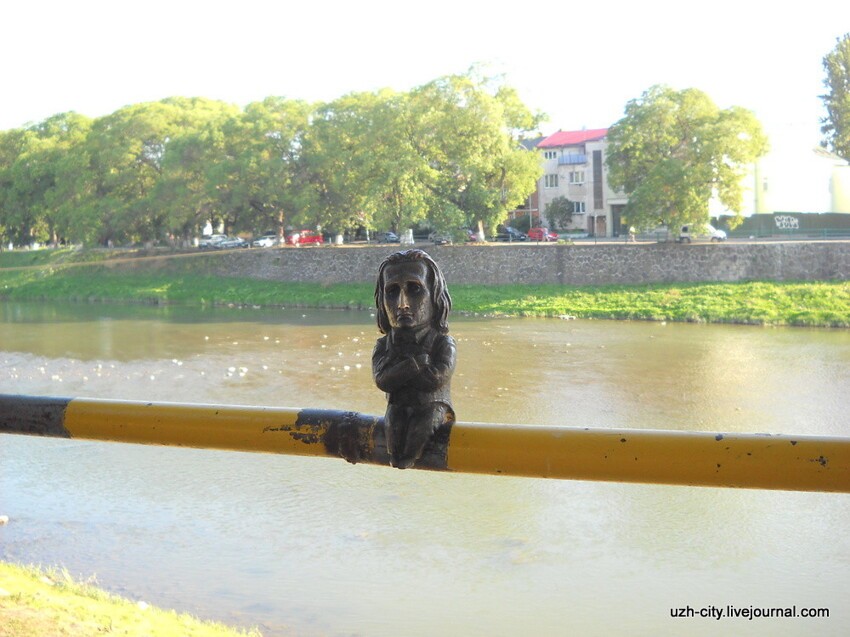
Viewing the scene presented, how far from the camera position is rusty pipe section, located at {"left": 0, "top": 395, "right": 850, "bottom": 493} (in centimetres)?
254

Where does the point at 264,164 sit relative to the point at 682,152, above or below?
above

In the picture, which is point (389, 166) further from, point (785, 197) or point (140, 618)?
point (140, 618)

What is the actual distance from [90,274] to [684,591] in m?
45.6

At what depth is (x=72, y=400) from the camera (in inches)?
133

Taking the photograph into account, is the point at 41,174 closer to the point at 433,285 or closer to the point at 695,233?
the point at 695,233

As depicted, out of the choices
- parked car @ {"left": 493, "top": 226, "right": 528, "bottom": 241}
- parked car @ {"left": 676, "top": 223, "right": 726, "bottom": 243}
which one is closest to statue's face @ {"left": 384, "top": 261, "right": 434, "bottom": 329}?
parked car @ {"left": 676, "top": 223, "right": 726, "bottom": 243}

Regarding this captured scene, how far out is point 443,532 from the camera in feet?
35.6

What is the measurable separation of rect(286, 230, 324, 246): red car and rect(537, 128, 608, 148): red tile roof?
16555mm

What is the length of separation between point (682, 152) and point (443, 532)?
28584 mm

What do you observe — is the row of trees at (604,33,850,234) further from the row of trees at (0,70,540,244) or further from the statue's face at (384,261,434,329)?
the statue's face at (384,261,434,329)

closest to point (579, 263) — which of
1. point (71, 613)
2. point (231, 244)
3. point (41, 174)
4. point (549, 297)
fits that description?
point (549, 297)

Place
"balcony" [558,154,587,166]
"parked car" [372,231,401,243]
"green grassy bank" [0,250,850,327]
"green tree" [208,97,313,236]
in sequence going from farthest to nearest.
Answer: "balcony" [558,154,587,166]
"parked car" [372,231,401,243]
"green tree" [208,97,313,236]
"green grassy bank" [0,250,850,327]

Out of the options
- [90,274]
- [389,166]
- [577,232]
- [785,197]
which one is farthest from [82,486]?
[577,232]

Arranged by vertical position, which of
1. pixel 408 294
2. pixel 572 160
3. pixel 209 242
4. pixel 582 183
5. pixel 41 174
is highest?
pixel 572 160
